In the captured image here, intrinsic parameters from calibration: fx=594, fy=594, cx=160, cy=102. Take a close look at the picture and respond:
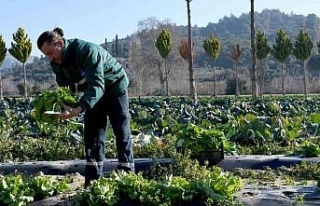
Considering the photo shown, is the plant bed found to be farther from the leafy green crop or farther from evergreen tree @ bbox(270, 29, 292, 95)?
evergreen tree @ bbox(270, 29, 292, 95)

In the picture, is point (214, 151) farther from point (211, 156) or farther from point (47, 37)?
point (47, 37)

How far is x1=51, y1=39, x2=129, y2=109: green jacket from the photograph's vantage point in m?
5.30

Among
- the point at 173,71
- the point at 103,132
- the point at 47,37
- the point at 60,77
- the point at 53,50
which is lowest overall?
the point at 173,71

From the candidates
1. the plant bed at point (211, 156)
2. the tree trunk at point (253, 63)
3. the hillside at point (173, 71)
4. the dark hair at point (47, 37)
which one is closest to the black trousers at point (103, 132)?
the dark hair at point (47, 37)

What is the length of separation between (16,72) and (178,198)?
4125 inches

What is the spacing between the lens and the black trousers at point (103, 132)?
6051 mm

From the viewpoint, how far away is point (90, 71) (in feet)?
17.7

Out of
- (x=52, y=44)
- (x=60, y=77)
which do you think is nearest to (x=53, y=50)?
(x=52, y=44)

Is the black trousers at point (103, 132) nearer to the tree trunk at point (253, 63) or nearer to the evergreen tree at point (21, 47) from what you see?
the tree trunk at point (253, 63)

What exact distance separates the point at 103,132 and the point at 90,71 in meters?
1.06

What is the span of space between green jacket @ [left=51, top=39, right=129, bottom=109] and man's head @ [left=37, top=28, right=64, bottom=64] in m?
0.08

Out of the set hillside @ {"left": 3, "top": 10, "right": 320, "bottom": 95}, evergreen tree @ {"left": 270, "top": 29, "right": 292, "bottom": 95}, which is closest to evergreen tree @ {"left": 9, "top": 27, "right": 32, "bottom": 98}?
hillside @ {"left": 3, "top": 10, "right": 320, "bottom": 95}

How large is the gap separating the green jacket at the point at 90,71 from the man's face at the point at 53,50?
7cm

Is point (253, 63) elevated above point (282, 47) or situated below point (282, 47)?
below
